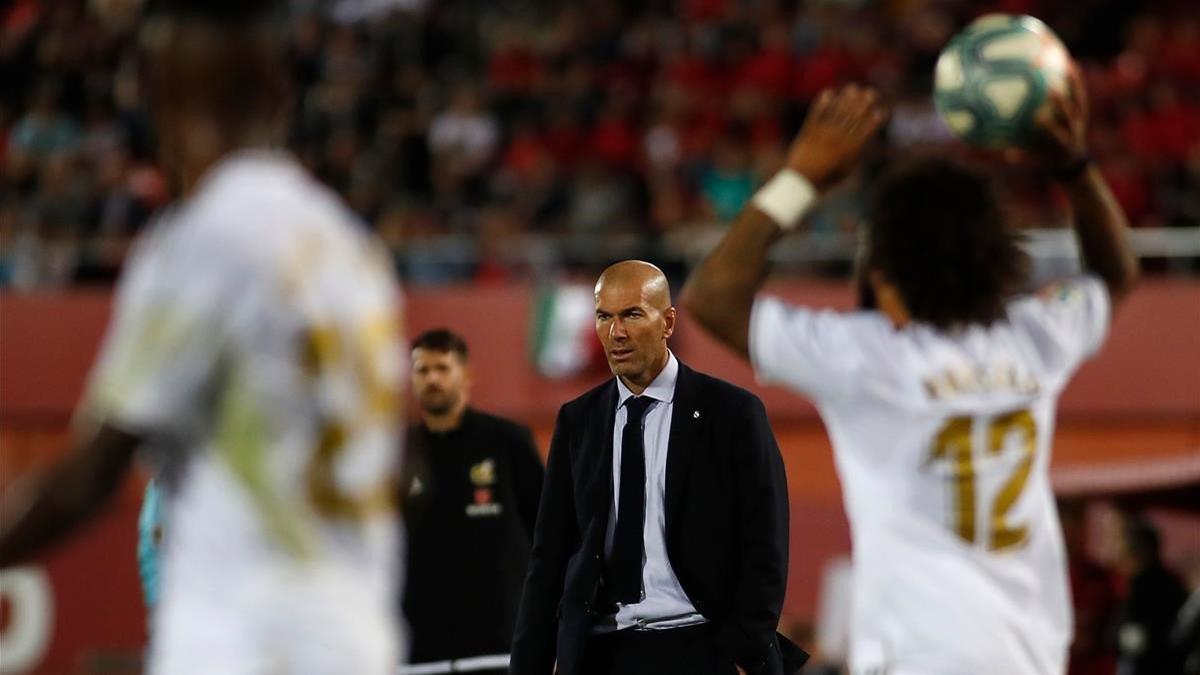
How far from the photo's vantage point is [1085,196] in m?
4.14

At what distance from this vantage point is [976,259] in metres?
3.96

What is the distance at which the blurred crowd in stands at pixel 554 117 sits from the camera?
1670 cm

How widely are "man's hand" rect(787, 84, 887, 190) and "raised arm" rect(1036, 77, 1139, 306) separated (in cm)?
49

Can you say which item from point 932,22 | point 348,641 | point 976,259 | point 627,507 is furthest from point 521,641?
point 932,22

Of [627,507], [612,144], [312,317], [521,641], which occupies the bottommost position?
[521,641]

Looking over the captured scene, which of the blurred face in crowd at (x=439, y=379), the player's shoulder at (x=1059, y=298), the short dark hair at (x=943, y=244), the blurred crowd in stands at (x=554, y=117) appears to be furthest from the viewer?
the blurred crowd in stands at (x=554, y=117)

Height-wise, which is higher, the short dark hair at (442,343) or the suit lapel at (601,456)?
the short dark hair at (442,343)

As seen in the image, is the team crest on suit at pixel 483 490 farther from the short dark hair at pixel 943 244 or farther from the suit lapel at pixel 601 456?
the short dark hair at pixel 943 244

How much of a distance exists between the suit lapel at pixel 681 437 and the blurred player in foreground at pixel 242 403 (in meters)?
3.09

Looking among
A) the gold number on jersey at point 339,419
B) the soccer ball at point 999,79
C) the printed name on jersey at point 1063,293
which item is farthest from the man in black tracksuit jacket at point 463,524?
the gold number on jersey at point 339,419

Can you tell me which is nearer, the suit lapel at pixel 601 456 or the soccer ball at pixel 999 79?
the soccer ball at pixel 999 79

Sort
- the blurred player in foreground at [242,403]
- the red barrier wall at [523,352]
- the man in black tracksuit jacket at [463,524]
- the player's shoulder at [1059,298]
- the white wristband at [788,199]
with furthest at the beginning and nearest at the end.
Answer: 1. the red barrier wall at [523,352]
2. the man in black tracksuit jacket at [463,524]
3. the player's shoulder at [1059,298]
4. the white wristband at [788,199]
5. the blurred player in foreground at [242,403]

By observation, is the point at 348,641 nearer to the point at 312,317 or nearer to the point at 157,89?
the point at 312,317

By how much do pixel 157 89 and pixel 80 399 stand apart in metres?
14.1
